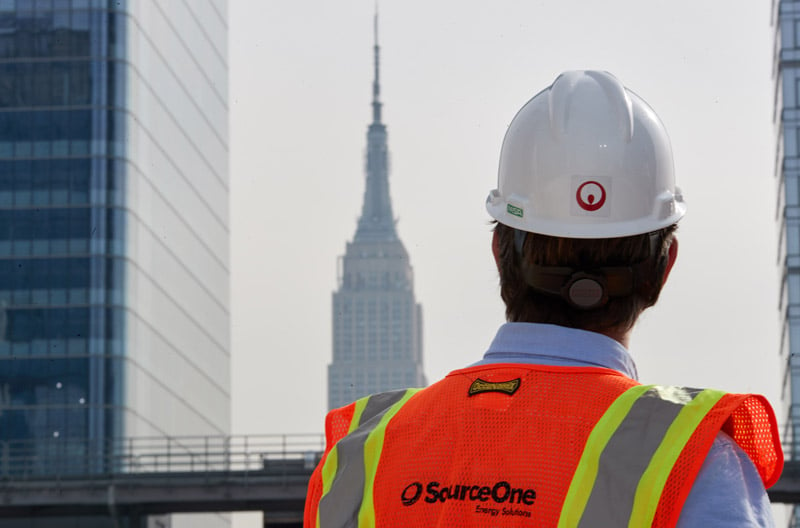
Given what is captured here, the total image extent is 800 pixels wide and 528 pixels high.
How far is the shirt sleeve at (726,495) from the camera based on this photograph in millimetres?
2230

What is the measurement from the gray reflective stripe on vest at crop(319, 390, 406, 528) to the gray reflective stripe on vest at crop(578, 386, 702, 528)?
40 cm

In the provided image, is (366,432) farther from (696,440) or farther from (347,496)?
(696,440)

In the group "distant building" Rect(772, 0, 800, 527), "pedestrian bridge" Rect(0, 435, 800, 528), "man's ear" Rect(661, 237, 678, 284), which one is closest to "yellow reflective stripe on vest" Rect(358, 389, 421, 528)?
"man's ear" Rect(661, 237, 678, 284)

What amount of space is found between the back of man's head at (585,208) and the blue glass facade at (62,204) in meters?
65.5

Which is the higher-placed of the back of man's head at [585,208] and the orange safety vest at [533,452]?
the back of man's head at [585,208]

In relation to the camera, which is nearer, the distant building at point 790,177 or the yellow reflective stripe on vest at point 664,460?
the yellow reflective stripe on vest at point 664,460

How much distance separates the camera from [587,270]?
266 cm

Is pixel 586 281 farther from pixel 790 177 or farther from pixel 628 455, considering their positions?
pixel 790 177

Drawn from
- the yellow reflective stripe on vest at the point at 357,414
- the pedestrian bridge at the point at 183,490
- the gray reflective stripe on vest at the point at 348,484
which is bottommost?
the pedestrian bridge at the point at 183,490

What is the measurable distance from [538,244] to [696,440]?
0.55 metres

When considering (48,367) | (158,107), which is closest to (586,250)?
(48,367)

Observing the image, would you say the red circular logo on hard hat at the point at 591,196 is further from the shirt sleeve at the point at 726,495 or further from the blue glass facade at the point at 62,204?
the blue glass facade at the point at 62,204

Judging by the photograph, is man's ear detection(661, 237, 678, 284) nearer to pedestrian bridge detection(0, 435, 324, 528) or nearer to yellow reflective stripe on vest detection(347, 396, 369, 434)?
yellow reflective stripe on vest detection(347, 396, 369, 434)

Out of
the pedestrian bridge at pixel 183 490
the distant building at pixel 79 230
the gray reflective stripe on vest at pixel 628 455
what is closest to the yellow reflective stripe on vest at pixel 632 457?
the gray reflective stripe on vest at pixel 628 455
